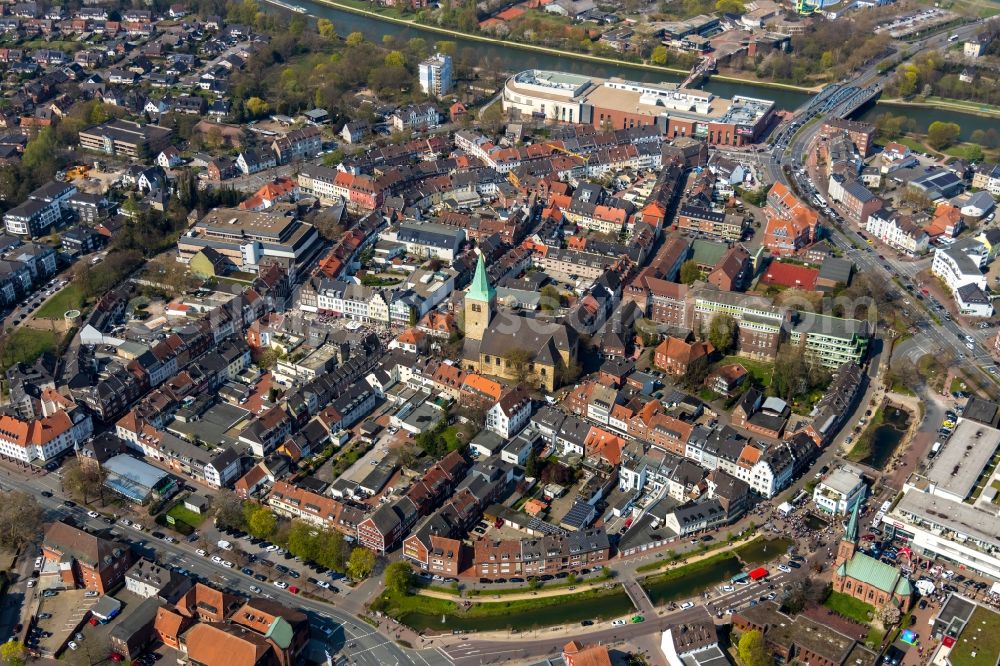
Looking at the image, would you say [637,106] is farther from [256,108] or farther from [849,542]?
[849,542]

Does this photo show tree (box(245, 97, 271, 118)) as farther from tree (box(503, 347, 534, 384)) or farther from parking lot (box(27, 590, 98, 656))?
parking lot (box(27, 590, 98, 656))

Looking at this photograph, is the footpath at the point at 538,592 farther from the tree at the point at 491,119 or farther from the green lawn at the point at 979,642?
the tree at the point at 491,119

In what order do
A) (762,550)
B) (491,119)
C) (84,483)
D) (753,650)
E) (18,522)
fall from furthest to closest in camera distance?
(491,119) < (84,483) < (762,550) < (18,522) < (753,650)

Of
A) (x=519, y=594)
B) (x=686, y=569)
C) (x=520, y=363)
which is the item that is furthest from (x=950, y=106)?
(x=519, y=594)

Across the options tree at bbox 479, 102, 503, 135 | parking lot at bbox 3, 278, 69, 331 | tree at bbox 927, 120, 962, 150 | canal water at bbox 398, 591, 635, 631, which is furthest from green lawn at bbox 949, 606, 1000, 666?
tree at bbox 479, 102, 503, 135

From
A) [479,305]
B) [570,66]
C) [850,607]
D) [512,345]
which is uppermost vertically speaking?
[570,66]

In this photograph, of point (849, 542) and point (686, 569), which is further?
point (686, 569)

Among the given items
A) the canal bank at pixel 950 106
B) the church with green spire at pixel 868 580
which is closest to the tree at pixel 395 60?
the canal bank at pixel 950 106

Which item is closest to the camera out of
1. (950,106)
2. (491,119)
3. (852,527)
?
(852,527)
